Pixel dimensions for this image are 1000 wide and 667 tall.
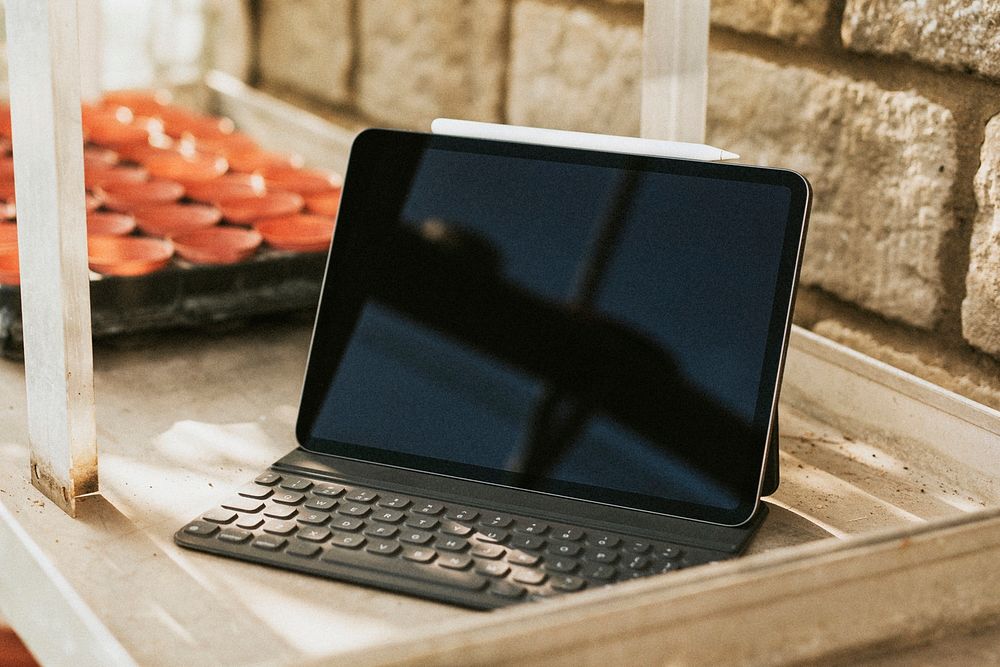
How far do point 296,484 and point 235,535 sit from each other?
6cm

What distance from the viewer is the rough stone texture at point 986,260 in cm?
75

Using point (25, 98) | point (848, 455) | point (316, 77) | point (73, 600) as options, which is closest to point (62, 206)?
point (25, 98)

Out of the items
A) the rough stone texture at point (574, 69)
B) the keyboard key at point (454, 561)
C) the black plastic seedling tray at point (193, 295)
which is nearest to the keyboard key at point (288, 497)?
the keyboard key at point (454, 561)

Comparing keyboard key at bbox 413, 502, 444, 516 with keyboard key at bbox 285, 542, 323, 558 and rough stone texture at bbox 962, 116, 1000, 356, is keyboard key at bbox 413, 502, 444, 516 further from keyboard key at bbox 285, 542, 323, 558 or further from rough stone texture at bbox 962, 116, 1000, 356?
rough stone texture at bbox 962, 116, 1000, 356

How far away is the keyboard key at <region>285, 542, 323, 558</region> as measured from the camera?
1.94 feet

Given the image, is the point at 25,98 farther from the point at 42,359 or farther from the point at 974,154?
the point at 974,154

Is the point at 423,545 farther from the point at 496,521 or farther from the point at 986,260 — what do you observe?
the point at 986,260

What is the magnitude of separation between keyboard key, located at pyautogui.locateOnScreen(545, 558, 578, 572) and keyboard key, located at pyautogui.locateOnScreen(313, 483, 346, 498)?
14 cm

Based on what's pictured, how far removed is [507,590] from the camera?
555 millimetres

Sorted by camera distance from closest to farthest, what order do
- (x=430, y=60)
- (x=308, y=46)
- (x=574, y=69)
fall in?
1. (x=574, y=69)
2. (x=430, y=60)
3. (x=308, y=46)

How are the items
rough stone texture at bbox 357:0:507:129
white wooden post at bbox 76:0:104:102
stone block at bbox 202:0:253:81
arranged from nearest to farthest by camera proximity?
1. rough stone texture at bbox 357:0:507:129
2. white wooden post at bbox 76:0:104:102
3. stone block at bbox 202:0:253:81

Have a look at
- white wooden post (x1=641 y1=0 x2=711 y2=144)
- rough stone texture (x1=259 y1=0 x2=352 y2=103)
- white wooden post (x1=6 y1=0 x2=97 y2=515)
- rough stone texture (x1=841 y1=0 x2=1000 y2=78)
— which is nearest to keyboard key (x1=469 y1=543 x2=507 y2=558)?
white wooden post (x1=6 y1=0 x2=97 y2=515)

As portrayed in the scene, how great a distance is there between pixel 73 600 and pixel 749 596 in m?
0.31

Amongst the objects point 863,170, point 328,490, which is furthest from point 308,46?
point 328,490
